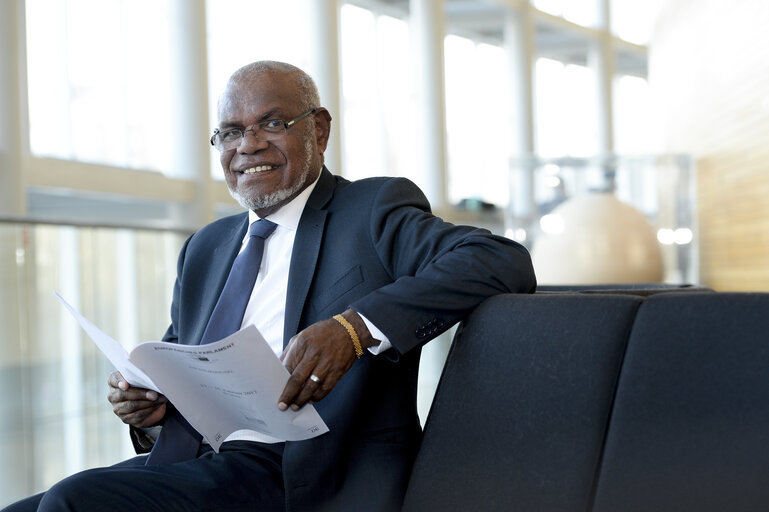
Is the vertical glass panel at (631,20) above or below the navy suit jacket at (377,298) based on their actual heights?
above

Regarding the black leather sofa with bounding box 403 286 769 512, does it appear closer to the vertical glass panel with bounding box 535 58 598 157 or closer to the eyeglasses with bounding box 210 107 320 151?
the eyeglasses with bounding box 210 107 320 151

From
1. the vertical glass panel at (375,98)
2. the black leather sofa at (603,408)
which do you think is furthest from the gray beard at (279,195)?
the vertical glass panel at (375,98)

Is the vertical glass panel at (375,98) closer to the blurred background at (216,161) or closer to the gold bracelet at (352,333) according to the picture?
the blurred background at (216,161)

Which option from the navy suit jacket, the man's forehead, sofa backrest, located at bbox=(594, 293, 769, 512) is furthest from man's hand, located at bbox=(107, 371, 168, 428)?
sofa backrest, located at bbox=(594, 293, 769, 512)

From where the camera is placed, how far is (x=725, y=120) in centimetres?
794

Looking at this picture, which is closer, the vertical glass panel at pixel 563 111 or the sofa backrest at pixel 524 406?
the sofa backrest at pixel 524 406

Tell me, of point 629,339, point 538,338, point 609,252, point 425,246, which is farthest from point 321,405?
point 609,252

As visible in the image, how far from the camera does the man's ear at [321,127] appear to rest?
2.70m

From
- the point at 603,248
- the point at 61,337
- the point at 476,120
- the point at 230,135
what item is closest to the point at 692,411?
the point at 230,135

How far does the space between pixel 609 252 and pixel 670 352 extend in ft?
16.4

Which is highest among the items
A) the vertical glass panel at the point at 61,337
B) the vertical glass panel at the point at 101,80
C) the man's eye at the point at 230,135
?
the vertical glass panel at the point at 101,80

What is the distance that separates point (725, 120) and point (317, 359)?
6781mm

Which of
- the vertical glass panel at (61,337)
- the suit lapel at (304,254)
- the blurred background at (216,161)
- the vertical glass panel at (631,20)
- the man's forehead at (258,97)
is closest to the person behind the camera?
the suit lapel at (304,254)

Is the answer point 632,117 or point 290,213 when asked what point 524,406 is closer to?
point 290,213
